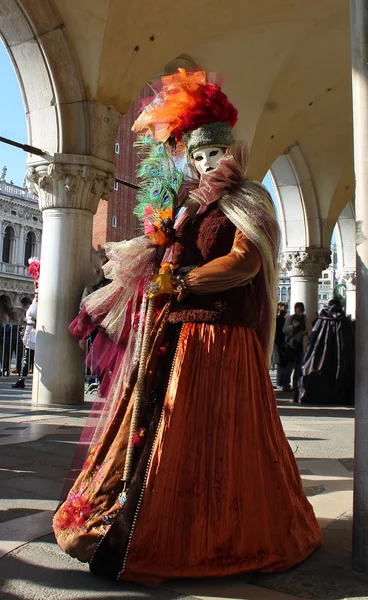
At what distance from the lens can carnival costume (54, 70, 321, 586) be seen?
2.38 m

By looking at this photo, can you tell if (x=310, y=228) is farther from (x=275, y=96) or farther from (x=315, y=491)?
(x=315, y=491)

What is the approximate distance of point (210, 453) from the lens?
2.46m

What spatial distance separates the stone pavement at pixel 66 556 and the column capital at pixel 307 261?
37.3 ft

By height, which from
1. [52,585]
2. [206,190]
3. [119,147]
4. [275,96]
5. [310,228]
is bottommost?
[52,585]

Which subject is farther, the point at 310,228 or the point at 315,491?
the point at 310,228

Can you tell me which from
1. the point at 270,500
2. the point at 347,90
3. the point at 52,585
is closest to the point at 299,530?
the point at 270,500

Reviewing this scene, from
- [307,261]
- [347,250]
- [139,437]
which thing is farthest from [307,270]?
[139,437]

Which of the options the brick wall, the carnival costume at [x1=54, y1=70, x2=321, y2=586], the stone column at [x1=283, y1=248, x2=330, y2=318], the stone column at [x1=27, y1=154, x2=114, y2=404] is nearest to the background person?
the stone column at [x1=27, y1=154, x2=114, y2=404]

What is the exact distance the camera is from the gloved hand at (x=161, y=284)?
261 cm

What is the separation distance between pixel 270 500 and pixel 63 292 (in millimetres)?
5874

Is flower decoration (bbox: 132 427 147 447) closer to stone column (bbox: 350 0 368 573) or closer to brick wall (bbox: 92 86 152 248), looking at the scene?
stone column (bbox: 350 0 368 573)

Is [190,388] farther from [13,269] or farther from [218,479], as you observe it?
[13,269]

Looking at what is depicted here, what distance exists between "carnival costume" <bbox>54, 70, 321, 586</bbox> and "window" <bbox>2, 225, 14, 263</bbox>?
173 feet

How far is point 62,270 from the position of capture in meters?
8.01
